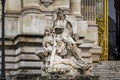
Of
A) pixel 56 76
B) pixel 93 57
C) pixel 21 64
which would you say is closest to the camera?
pixel 56 76

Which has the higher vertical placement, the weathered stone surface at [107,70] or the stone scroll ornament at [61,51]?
the stone scroll ornament at [61,51]

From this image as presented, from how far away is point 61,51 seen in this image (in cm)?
2117

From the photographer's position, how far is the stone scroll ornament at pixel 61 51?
20.8m

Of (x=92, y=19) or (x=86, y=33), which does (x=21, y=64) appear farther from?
(x=92, y=19)

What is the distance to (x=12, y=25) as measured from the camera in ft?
81.4

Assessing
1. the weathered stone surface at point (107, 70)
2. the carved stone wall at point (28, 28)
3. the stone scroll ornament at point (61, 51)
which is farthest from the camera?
the weathered stone surface at point (107, 70)

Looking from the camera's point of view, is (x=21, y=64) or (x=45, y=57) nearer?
(x=45, y=57)

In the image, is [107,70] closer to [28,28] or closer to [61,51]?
[28,28]

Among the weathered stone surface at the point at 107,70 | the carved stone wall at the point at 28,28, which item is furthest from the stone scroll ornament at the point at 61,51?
the weathered stone surface at the point at 107,70

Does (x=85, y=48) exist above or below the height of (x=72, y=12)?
below

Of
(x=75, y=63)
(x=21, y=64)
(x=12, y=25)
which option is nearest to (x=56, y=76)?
(x=75, y=63)

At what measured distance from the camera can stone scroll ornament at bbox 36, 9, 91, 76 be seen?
2078 cm

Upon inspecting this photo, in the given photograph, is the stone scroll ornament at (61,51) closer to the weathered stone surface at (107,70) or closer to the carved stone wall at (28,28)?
the carved stone wall at (28,28)

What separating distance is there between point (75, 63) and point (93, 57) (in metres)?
6.69
